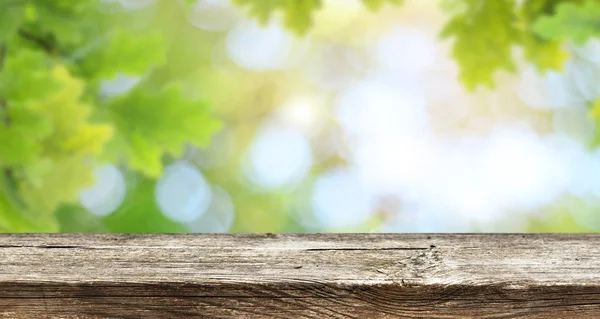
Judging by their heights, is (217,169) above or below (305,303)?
above

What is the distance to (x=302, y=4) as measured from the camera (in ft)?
3.60

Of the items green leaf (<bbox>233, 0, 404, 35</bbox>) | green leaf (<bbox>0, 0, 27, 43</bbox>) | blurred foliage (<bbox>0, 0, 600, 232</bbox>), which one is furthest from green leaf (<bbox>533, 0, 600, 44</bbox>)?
green leaf (<bbox>0, 0, 27, 43</bbox>)

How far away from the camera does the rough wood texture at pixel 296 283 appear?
387 mm

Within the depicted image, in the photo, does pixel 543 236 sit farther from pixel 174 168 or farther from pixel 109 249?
pixel 174 168

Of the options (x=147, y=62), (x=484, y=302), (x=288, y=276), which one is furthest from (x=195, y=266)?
(x=147, y=62)

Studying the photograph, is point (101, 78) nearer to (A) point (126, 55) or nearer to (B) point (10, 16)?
(A) point (126, 55)

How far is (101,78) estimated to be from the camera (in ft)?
3.50

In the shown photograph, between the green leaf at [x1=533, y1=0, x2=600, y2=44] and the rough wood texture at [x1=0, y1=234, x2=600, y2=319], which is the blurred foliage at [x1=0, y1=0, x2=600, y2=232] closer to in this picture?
the green leaf at [x1=533, y1=0, x2=600, y2=44]

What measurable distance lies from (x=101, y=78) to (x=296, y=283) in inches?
30.5

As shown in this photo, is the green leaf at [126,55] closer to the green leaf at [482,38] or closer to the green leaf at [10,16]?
the green leaf at [10,16]

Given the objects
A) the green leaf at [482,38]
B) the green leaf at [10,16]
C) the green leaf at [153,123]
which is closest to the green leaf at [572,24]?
the green leaf at [482,38]

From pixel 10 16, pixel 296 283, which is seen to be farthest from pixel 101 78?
pixel 296 283

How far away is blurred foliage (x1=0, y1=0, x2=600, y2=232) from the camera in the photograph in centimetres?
90

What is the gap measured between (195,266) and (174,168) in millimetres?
3437
